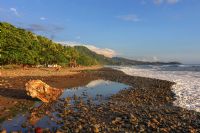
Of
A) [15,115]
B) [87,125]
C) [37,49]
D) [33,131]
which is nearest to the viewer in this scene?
[33,131]

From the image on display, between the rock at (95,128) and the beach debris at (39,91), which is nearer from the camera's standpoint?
the rock at (95,128)

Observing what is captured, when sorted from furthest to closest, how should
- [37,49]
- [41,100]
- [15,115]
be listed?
1. [37,49]
2. [41,100]
3. [15,115]

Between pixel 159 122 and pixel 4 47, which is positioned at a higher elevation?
pixel 4 47

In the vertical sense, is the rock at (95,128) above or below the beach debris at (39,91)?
below

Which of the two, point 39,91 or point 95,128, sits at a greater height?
point 39,91

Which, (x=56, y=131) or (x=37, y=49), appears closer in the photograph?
(x=56, y=131)

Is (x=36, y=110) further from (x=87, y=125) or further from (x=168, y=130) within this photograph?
(x=168, y=130)

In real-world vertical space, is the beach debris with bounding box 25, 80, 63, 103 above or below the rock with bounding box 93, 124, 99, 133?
above

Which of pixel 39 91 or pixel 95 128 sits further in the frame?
pixel 39 91

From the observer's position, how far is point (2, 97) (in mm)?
24656

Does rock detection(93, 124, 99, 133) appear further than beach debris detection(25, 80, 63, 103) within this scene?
No

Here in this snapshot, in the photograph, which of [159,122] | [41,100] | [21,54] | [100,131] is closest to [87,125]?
[100,131]

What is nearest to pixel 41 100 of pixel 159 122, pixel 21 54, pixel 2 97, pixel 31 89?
pixel 31 89

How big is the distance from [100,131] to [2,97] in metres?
12.9
